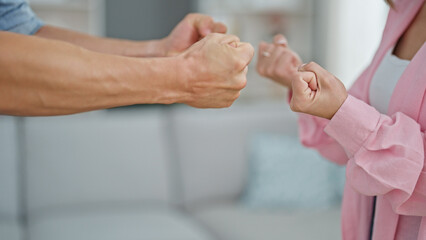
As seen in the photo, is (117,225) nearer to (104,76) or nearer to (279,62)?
(279,62)

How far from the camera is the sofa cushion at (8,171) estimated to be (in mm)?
2461

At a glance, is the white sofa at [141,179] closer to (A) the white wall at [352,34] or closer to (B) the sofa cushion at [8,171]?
(B) the sofa cushion at [8,171]

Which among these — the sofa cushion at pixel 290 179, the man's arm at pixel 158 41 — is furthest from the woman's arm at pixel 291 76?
the sofa cushion at pixel 290 179

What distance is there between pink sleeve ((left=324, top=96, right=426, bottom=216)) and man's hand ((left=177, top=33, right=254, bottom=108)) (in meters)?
0.19

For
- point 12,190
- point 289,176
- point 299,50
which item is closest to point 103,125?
point 12,190

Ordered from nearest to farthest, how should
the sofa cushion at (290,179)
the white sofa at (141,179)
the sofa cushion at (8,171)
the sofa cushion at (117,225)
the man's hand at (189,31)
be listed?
the man's hand at (189,31) < the sofa cushion at (117,225) < the white sofa at (141,179) < the sofa cushion at (8,171) < the sofa cushion at (290,179)

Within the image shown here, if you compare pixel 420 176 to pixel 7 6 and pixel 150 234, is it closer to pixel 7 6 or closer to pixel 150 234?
pixel 7 6

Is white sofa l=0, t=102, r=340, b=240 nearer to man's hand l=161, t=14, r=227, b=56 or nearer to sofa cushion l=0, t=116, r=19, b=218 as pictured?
sofa cushion l=0, t=116, r=19, b=218

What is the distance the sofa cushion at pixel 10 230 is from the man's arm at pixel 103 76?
5.67 ft

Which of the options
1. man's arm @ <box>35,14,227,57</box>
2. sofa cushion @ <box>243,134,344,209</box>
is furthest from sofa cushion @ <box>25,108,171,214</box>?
man's arm @ <box>35,14,227,57</box>

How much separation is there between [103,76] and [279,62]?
1.72 ft

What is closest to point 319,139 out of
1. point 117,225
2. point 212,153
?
point 117,225

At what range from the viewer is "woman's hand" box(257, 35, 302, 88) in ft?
3.60

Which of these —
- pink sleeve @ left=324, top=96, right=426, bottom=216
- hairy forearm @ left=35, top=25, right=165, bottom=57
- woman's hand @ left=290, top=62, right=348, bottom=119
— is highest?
woman's hand @ left=290, top=62, right=348, bottom=119
